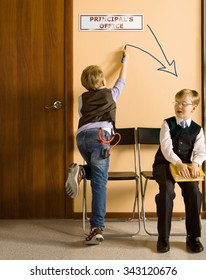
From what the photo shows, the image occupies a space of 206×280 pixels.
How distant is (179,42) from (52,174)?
174cm

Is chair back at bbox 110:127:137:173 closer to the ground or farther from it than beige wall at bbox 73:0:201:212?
closer to the ground

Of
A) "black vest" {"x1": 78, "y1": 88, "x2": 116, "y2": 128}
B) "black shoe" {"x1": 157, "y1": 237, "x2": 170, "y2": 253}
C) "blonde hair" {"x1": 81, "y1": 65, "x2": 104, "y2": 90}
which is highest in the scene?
"blonde hair" {"x1": 81, "y1": 65, "x2": 104, "y2": 90}

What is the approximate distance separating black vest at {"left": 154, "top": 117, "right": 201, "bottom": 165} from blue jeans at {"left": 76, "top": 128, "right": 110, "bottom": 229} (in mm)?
495

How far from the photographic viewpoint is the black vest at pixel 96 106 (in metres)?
3.18

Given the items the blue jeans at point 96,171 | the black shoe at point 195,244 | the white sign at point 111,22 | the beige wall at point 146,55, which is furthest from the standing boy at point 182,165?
the white sign at point 111,22

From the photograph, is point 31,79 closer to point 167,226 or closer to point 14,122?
point 14,122

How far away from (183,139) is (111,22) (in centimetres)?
141

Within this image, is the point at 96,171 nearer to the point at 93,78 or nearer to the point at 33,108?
the point at 93,78

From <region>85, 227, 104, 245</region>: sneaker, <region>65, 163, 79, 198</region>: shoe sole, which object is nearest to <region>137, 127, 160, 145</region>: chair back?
<region>65, 163, 79, 198</region>: shoe sole

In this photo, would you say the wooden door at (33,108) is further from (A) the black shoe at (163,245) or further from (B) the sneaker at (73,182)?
(A) the black shoe at (163,245)

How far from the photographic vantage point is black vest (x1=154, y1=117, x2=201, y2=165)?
10.1ft

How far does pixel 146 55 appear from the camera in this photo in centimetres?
377

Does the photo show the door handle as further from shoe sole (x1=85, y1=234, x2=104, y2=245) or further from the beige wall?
shoe sole (x1=85, y1=234, x2=104, y2=245)
